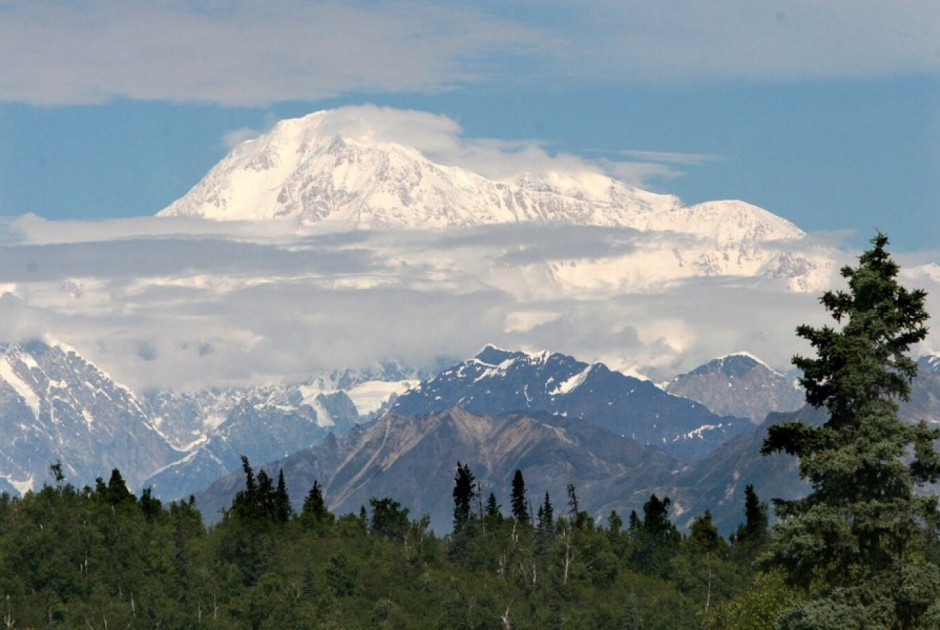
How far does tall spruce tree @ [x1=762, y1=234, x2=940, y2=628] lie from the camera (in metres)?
55.3

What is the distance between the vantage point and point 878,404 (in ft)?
188

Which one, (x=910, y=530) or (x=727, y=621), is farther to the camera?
(x=727, y=621)

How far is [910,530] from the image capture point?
5534 cm

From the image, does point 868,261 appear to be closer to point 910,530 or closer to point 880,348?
point 880,348

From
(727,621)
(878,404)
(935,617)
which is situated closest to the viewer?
(935,617)

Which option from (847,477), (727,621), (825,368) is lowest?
(727,621)

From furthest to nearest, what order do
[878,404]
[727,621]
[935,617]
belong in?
[727,621] → [878,404] → [935,617]

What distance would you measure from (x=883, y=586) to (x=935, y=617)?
3.14 metres

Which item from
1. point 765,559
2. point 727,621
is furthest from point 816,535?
point 727,621

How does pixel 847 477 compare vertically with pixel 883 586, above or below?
above

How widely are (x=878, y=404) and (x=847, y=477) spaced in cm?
270

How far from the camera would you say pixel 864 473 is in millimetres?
56500

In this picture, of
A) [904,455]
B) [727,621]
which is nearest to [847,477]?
[904,455]

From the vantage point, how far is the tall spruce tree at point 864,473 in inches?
2176
